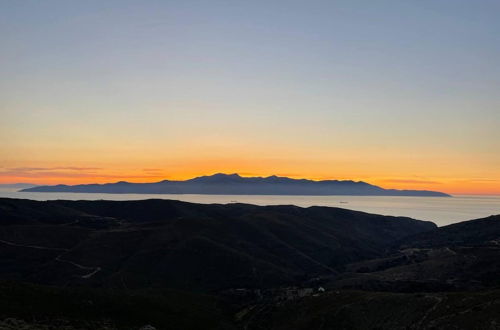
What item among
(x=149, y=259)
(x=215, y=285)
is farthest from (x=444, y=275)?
(x=149, y=259)

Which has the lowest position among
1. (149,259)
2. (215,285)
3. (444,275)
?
(215,285)

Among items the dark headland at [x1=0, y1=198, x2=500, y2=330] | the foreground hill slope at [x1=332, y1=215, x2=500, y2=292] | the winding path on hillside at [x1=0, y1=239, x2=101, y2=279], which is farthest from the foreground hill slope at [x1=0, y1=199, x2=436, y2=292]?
the foreground hill slope at [x1=332, y1=215, x2=500, y2=292]

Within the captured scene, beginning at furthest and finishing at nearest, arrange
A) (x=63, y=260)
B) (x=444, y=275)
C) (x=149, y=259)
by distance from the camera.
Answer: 1. (x=149, y=259)
2. (x=63, y=260)
3. (x=444, y=275)

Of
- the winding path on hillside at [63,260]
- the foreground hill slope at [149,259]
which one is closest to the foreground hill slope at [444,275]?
the foreground hill slope at [149,259]

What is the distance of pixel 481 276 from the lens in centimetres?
11831

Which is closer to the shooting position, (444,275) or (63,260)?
(444,275)

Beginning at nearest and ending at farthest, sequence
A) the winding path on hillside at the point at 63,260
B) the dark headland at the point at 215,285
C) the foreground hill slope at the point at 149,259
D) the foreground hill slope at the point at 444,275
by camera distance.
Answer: the dark headland at the point at 215,285, the foreground hill slope at the point at 444,275, the foreground hill slope at the point at 149,259, the winding path on hillside at the point at 63,260

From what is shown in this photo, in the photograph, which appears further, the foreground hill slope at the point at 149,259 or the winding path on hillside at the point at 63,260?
the winding path on hillside at the point at 63,260

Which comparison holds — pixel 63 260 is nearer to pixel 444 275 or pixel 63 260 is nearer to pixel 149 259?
pixel 149 259

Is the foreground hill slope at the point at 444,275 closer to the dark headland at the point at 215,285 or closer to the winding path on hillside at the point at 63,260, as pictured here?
the dark headland at the point at 215,285

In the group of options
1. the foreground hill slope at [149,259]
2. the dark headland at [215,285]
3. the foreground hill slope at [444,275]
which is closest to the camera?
the dark headland at [215,285]

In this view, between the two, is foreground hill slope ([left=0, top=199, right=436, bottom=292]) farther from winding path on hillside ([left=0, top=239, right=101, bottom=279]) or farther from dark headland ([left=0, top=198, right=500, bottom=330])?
dark headland ([left=0, top=198, right=500, bottom=330])

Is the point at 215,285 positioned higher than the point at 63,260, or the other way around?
the point at 63,260

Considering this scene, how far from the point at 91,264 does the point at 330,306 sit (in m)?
101
